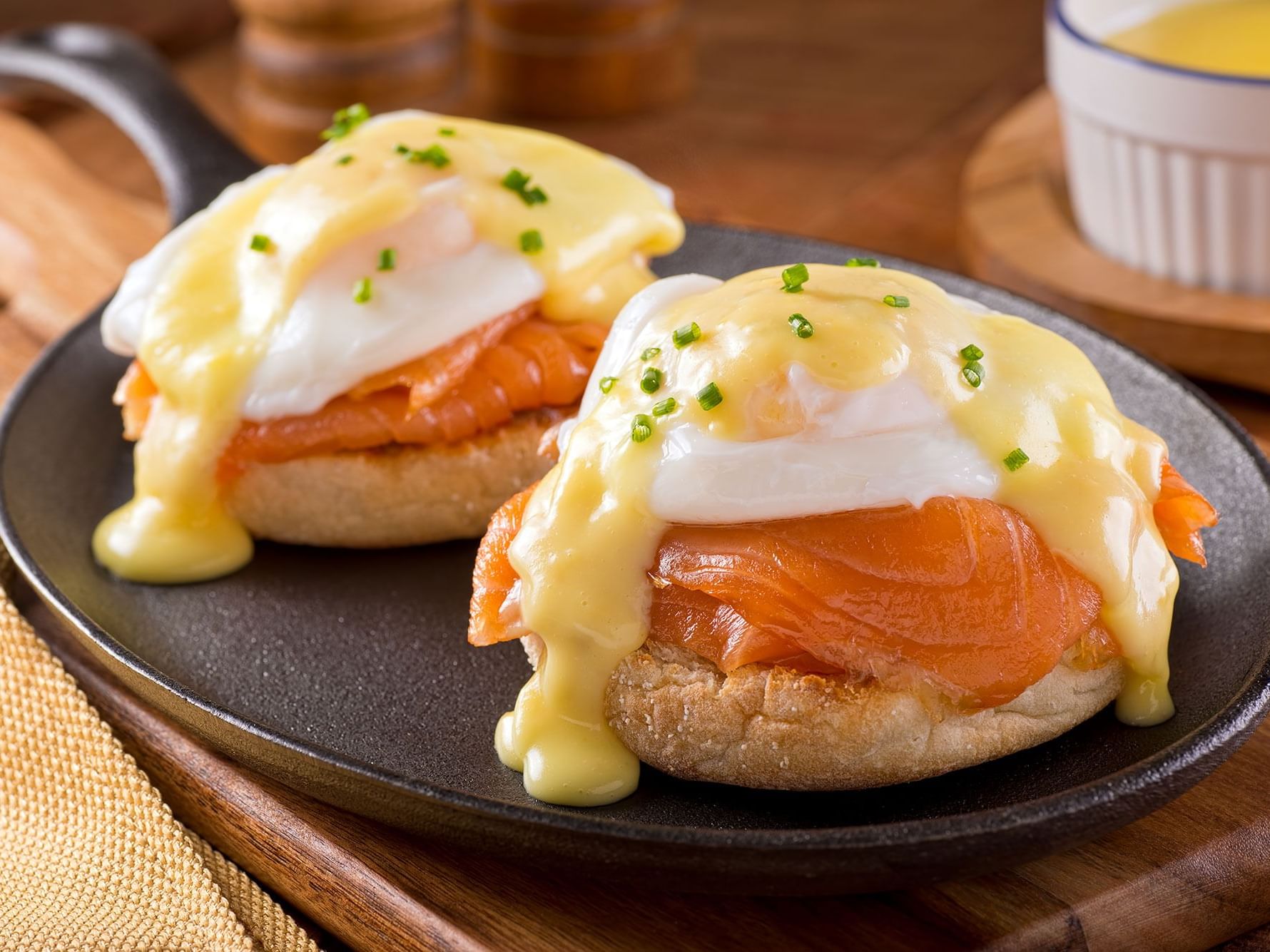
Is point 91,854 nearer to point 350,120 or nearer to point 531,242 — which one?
point 531,242

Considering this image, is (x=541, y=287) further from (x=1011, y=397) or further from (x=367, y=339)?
(x=1011, y=397)

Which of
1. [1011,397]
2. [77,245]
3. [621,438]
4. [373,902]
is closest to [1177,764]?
[1011,397]

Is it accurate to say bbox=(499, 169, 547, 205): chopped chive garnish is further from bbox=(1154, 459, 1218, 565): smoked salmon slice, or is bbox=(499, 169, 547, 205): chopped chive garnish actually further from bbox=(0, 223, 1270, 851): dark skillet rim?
bbox=(1154, 459, 1218, 565): smoked salmon slice

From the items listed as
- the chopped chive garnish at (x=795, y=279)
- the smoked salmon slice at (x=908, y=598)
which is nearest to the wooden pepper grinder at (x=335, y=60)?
the chopped chive garnish at (x=795, y=279)

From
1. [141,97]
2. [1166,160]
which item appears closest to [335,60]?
[141,97]

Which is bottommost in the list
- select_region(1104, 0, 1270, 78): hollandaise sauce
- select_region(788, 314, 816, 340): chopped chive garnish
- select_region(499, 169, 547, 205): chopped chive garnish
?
select_region(1104, 0, 1270, 78): hollandaise sauce

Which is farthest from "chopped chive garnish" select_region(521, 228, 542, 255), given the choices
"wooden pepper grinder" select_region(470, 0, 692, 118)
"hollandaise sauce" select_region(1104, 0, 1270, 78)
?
"wooden pepper grinder" select_region(470, 0, 692, 118)

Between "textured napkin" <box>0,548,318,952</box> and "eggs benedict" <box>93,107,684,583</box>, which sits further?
"eggs benedict" <box>93,107,684,583</box>
